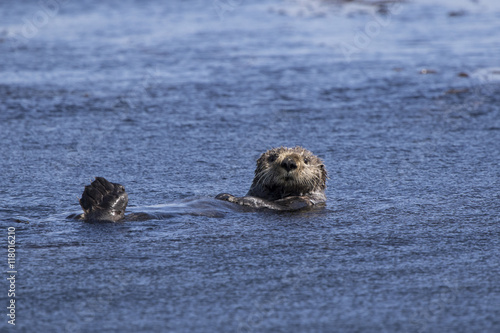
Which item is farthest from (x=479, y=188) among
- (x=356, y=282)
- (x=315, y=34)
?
(x=315, y=34)

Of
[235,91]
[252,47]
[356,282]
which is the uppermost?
[252,47]

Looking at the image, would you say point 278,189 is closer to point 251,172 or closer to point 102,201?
point 251,172

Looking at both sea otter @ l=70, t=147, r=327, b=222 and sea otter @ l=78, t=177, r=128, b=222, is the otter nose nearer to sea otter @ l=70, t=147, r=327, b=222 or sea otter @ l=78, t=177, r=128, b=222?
sea otter @ l=70, t=147, r=327, b=222

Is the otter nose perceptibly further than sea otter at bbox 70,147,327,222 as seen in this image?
Yes

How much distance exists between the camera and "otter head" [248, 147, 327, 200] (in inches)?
247

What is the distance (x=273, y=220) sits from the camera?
19.3 feet

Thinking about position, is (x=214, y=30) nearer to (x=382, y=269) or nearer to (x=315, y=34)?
(x=315, y=34)

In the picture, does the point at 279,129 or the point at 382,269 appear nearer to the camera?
the point at 382,269

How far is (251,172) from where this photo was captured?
7504mm

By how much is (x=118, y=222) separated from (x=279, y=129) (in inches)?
152

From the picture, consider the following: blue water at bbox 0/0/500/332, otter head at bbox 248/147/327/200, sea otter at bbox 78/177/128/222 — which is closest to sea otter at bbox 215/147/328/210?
otter head at bbox 248/147/327/200

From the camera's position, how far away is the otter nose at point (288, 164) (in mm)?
6168

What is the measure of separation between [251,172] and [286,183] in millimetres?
1203

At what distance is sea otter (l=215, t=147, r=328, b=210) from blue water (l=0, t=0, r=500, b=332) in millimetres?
180
